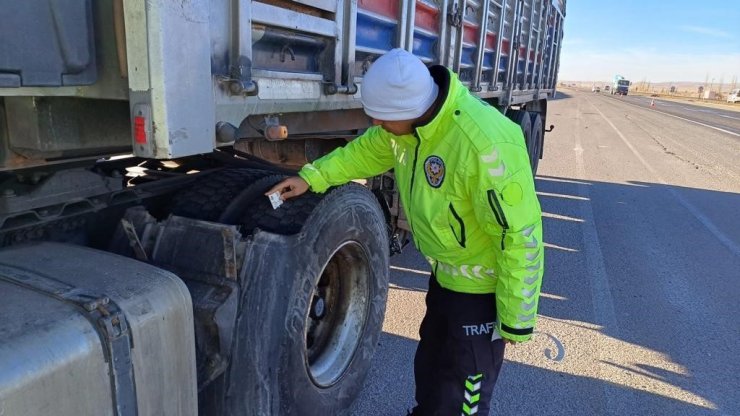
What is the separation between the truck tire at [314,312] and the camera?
2021 mm

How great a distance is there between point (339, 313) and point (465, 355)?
2.32 ft

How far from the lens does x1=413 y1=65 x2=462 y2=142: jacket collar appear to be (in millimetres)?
2006

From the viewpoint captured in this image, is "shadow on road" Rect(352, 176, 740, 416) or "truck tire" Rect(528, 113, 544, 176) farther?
"truck tire" Rect(528, 113, 544, 176)

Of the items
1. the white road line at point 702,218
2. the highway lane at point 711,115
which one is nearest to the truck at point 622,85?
the highway lane at point 711,115

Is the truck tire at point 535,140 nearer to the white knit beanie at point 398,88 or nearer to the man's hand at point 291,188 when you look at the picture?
the man's hand at point 291,188

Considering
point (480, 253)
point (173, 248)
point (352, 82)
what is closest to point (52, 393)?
point (173, 248)

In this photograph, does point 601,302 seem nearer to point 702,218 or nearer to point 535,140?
point 702,218

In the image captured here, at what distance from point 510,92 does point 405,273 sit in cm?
275

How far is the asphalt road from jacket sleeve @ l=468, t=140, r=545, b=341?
1283 mm

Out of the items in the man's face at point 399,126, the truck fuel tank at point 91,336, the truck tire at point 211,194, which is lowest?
the truck fuel tank at point 91,336

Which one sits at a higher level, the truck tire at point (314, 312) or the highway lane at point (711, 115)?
the truck tire at point (314, 312)

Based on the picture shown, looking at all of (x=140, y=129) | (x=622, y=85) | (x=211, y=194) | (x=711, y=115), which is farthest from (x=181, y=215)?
(x=622, y=85)

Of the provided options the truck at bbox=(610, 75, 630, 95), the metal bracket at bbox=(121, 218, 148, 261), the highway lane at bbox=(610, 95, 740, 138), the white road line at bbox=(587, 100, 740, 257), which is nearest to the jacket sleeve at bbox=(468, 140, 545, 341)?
the metal bracket at bbox=(121, 218, 148, 261)

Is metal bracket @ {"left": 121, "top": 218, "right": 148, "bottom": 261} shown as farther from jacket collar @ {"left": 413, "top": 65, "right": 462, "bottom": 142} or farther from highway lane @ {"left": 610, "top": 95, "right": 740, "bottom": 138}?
highway lane @ {"left": 610, "top": 95, "right": 740, "bottom": 138}
